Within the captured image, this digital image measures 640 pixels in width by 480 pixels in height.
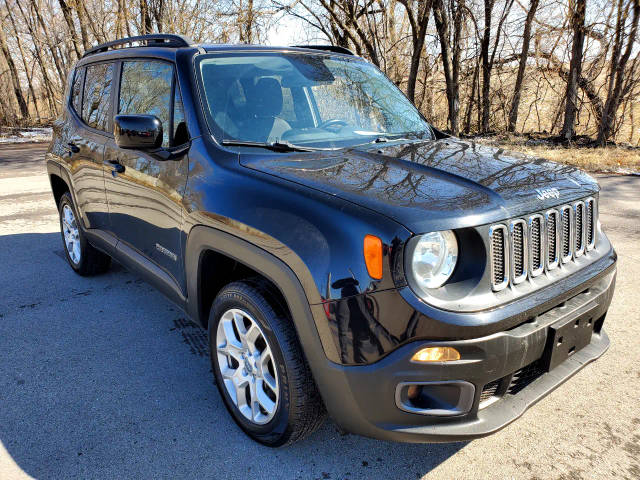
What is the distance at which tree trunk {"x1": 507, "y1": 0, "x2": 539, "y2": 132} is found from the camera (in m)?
14.6

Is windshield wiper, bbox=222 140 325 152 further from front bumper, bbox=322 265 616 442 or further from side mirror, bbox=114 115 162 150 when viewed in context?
front bumper, bbox=322 265 616 442

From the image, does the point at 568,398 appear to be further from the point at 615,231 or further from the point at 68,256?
the point at 68,256

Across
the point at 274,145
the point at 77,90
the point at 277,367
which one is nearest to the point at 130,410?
the point at 277,367

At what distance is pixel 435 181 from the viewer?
7.23 ft

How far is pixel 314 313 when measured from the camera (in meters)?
1.91

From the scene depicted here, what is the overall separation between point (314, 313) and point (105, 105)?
8.94 ft

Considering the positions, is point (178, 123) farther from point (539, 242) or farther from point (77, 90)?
point (77, 90)

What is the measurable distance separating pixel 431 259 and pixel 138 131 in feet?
5.65

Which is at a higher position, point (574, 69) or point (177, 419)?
point (574, 69)

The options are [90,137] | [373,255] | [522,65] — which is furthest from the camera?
[522,65]

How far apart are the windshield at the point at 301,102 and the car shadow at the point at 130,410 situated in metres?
1.49

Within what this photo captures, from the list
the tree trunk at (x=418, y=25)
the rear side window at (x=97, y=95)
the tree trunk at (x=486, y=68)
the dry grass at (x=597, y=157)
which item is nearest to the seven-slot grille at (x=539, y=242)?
the rear side window at (x=97, y=95)

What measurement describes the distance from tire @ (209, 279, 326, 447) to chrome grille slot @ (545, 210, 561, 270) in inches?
46.1

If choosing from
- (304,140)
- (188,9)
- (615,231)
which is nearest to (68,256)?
(304,140)
